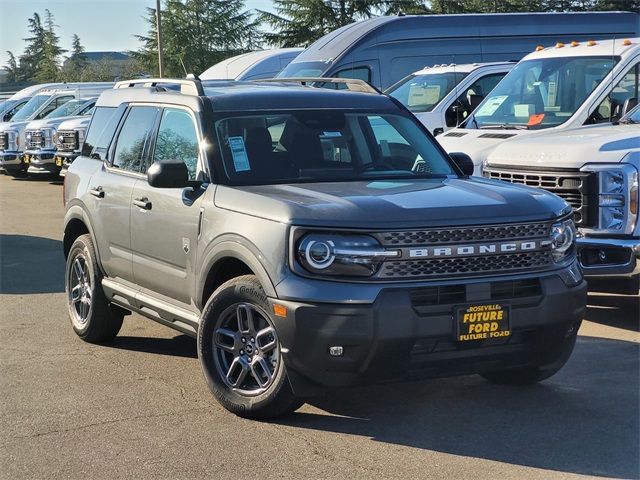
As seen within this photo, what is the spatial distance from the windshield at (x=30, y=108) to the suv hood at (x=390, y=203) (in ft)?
70.6

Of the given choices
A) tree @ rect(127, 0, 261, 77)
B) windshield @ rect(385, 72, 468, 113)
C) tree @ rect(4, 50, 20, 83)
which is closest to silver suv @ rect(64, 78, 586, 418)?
windshield @ rect(385, 72, 468, 113)

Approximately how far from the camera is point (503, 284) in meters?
5.41

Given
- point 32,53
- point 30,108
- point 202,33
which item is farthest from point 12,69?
point 30,108

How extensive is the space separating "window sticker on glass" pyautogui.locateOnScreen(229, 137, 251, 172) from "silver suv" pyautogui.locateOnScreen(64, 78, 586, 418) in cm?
1

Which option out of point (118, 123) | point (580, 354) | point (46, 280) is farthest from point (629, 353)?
point (46, 280)

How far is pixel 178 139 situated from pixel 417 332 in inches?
95.8

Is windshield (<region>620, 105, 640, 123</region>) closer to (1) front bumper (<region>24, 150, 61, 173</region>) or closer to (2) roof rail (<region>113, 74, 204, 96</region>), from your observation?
(2) roof rail (<region>113, 74, 204, 96</region>)

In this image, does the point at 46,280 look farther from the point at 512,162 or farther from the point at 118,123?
the point at 512,162

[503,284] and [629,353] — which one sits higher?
[503,284]

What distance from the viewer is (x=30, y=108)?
2658cm

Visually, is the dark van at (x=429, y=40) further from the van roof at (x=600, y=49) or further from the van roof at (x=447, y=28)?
the van roof at (x=600, y=49)

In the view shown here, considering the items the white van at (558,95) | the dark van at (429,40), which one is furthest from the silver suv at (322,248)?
the dark van at (429,40)

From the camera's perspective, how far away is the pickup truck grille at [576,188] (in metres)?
7.63

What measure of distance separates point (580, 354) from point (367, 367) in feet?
7.96
